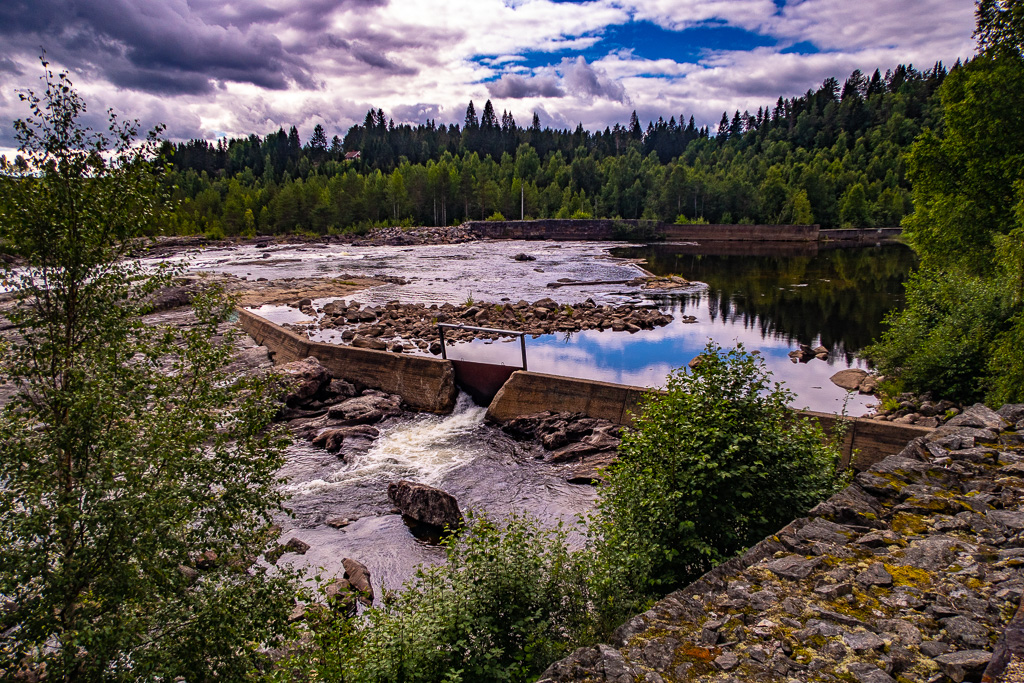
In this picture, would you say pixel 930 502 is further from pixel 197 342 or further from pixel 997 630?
pixel 197 342

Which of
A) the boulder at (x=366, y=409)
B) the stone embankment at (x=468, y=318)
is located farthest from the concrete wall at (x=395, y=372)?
the stone embankment at (x=468, y=318)

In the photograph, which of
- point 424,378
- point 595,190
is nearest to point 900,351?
point 424,378

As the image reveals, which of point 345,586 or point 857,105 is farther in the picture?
point 857,105

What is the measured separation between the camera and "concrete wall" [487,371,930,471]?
1465 cm

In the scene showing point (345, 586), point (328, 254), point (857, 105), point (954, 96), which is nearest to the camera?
point (345, 586)

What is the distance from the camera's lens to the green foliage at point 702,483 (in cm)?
815

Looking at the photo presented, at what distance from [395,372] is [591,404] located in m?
8.37

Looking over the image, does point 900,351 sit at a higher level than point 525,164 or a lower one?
lower

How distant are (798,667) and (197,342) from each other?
886 cm

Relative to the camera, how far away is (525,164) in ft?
568

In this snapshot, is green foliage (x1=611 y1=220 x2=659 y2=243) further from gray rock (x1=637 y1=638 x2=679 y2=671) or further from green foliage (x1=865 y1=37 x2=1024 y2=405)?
gray rock (x1=637 y1=638 x2=679 y2=671)

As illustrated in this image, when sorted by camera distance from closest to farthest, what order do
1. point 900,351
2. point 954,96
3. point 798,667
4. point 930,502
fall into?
point 798,667
point 930,502
point 900,351
point 954,96

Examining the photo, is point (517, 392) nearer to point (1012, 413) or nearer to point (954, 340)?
point (1012, 413)

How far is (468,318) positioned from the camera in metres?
38.1
